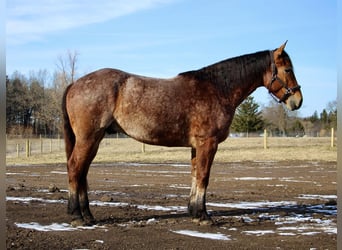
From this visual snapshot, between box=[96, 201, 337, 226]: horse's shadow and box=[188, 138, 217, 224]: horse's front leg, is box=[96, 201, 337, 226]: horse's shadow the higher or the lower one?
the lower one

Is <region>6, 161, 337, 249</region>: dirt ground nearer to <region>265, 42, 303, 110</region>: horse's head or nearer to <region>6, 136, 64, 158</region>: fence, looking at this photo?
<region>265, 42, 303, 110</region>: horse's head

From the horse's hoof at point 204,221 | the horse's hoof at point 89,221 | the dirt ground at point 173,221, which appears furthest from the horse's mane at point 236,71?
the horse's hoof at point 89,221

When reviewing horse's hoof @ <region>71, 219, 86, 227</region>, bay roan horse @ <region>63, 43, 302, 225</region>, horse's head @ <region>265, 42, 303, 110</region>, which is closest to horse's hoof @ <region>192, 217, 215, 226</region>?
bay roan horse @ <region>63, 43, 302, 225</region>

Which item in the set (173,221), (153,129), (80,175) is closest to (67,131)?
(80,175)

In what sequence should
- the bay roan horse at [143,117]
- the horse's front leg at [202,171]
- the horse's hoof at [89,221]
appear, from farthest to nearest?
the horse's front leg at [202,171] < the bay roan horse at [143,117] < the horse's hoof at [89,221]

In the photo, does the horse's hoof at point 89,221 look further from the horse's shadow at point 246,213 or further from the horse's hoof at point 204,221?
the horse's hoof at point 204,221

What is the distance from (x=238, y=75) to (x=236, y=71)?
0.09 meters

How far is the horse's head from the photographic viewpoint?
304 inches

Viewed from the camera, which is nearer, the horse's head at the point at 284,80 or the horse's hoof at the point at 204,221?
the horse's hoof at the point at 204,221

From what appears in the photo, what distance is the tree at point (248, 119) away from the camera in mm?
61094

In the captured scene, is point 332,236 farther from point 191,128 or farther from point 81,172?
point 81,172

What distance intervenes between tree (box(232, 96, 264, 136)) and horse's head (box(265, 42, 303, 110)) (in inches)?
2107

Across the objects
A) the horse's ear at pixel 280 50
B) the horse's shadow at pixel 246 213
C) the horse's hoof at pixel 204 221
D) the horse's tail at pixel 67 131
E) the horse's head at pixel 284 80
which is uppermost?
the horse's ear at pixel 280 50

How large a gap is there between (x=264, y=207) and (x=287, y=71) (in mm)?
2985
